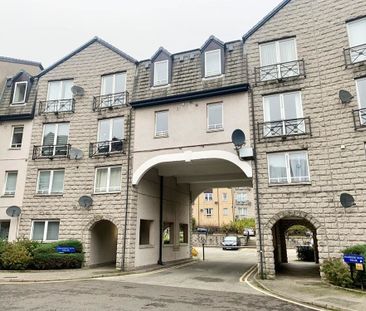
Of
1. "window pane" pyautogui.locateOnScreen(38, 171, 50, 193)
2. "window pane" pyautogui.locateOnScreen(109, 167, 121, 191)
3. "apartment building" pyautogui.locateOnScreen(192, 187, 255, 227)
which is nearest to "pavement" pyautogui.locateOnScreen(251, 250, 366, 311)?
"window pane" pyautogui.locateOnScreen(109, 167, 121, 191)

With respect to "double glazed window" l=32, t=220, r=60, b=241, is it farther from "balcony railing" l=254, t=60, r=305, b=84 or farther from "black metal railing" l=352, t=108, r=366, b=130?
"black metal railing" l=352, t=108, r=366, b=130

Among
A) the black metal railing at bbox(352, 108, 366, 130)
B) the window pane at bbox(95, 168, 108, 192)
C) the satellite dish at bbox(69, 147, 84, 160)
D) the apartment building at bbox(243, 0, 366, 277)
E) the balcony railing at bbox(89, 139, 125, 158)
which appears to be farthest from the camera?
the satellite dish at bbox(69, 147, 84, 160)

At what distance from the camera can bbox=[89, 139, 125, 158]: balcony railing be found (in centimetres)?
1941

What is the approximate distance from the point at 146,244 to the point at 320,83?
43.6 feet

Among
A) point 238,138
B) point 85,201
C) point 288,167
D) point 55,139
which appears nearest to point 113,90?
point 55,139

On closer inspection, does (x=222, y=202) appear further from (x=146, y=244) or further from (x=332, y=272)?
(x=332, y=272)

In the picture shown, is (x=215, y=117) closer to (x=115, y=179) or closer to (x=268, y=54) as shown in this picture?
(x=268, y=54)

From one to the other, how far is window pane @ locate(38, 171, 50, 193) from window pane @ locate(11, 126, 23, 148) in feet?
9.49

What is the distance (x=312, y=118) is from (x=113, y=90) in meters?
12.0

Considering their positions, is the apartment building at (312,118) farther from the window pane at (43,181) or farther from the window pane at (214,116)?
the window pane at (43,181)

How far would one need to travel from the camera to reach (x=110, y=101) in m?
20.5

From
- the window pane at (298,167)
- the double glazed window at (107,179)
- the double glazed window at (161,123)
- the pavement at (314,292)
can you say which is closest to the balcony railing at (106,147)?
the double glazed window at (107,179)

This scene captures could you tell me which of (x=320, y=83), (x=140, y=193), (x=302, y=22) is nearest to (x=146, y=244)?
(x=140, y=193)

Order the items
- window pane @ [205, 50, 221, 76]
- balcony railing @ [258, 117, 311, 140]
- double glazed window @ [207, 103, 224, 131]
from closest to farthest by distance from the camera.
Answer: balcony railing @ [258, 117, 311, 140], double glazed window @ [207, 103, 224, 131], window pane @ [205, 50, 221, 76]
